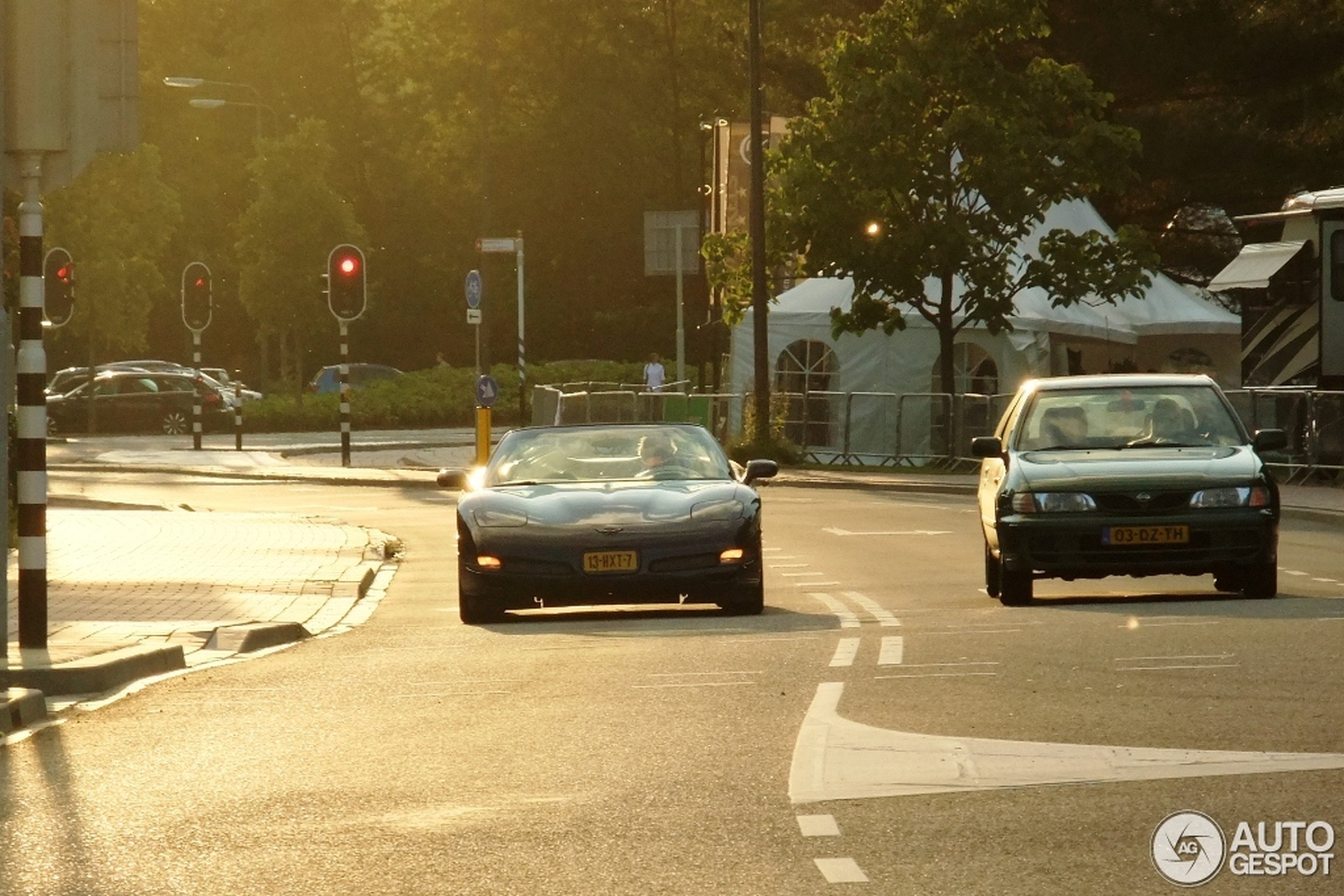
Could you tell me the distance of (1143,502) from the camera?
16.2 meters

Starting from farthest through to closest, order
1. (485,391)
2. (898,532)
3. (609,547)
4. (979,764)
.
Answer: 1. (485,391)
2. (898,532)
3. (609,547)
4. (979,764)

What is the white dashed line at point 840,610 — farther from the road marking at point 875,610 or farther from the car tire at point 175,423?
the car tire at point 175,423

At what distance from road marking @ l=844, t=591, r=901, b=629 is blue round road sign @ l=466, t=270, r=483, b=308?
22169 mm

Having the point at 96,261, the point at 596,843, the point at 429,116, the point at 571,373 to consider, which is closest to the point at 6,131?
the point at 596,843

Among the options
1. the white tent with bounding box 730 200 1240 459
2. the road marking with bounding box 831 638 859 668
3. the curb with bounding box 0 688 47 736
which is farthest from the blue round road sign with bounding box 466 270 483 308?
the curb with bounding box 0 688 47 736

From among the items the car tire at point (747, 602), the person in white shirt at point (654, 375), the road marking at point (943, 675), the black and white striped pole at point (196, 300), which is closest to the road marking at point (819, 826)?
the road marking at point (943, 675)

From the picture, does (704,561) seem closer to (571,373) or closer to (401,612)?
(401,612)

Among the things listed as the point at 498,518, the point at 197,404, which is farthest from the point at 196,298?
the point at 498,518

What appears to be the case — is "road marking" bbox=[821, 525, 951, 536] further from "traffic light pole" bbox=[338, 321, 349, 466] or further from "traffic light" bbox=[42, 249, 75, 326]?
"traffic light" bbox=[42, 249, 75, 326]

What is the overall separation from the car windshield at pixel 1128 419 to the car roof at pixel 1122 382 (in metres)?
0.03

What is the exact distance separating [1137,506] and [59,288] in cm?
2940

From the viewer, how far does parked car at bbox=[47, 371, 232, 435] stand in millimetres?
57906

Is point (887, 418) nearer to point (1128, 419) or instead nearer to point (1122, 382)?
point (1122, 382)

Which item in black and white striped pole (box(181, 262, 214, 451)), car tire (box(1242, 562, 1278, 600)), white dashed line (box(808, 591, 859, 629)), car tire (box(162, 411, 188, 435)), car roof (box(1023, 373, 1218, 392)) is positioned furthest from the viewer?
car tire (box(162, 411, 188, 435))
